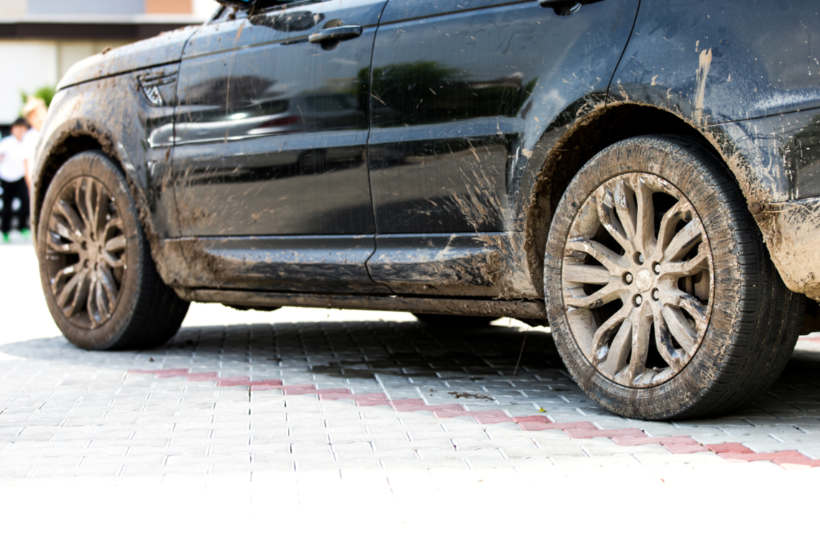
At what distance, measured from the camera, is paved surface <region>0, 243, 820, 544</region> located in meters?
2.96

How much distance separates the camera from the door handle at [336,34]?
4.98 m

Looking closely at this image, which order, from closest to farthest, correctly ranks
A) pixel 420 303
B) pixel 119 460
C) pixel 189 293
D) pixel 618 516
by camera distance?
pixel 618 516 < pixel 119 460 < pixel 420 303 < pixel 189 293

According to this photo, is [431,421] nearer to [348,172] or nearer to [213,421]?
[213,421]

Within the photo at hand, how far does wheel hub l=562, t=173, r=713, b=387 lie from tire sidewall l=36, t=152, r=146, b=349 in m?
2.61

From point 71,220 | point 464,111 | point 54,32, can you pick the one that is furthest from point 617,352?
point 54,32

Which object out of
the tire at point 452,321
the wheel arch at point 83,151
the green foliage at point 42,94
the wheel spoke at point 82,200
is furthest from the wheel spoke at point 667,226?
the green foliage at point 42,94

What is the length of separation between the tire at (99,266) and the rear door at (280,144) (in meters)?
0.44

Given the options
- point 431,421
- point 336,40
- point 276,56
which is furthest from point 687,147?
point 276,56

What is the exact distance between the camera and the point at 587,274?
13.9 feet

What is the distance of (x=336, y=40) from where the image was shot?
16.6ft

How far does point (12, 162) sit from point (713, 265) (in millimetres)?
17415

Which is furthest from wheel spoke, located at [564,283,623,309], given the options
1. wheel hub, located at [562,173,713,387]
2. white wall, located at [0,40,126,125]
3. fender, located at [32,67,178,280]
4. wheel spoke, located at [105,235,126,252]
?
white wall, located at [0,40,126,125]

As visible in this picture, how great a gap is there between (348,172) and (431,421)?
1.20 meters

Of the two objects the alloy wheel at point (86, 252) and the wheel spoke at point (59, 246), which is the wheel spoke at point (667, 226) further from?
the wheel spoke at point (59, 246)
